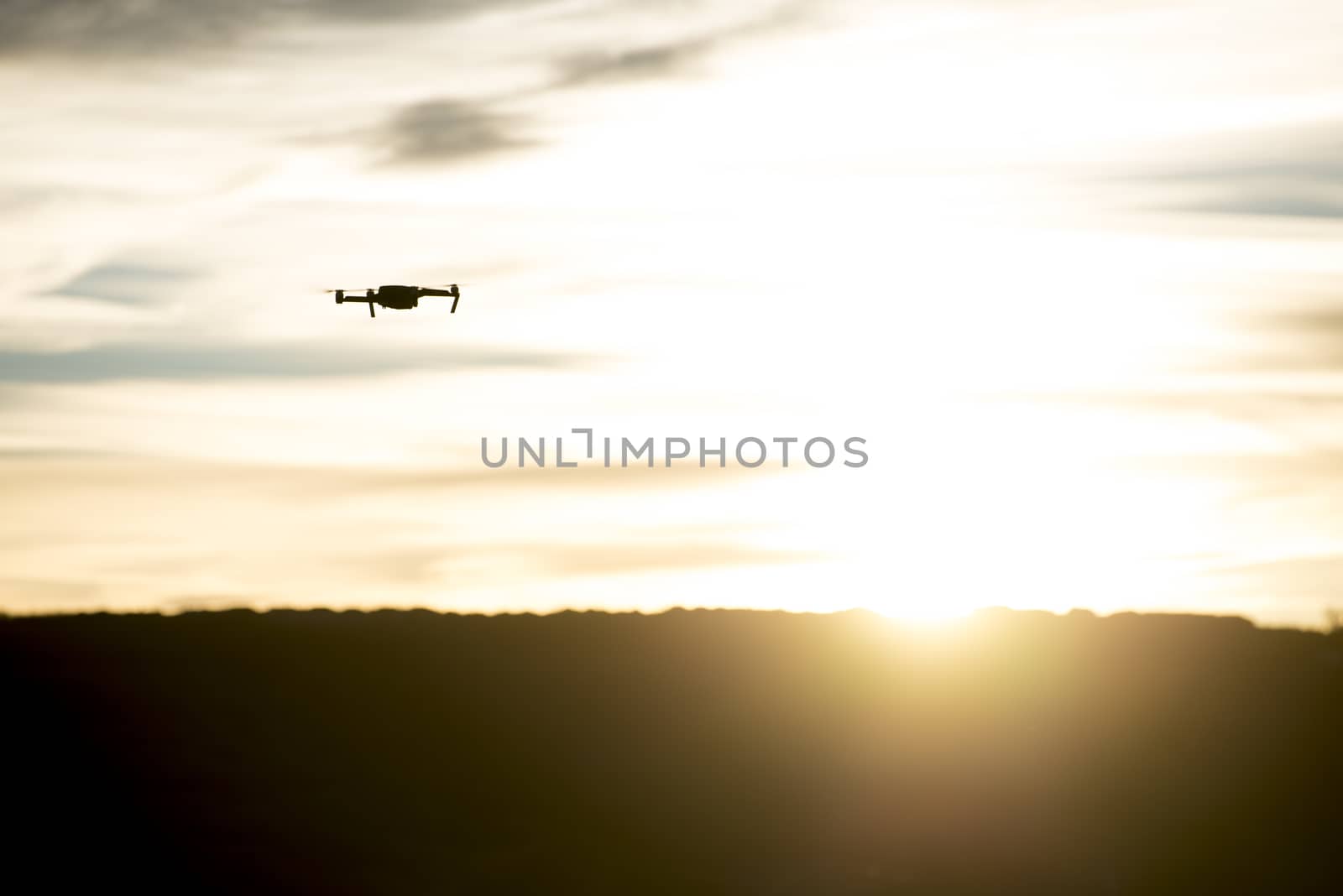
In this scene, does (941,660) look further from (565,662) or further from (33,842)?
(33,842)

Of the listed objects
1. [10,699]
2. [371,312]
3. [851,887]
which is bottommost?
[851,887]

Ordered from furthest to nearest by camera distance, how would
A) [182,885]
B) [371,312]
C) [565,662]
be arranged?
[371,312], [565,662], [182,885]

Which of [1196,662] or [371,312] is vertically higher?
[371,312]

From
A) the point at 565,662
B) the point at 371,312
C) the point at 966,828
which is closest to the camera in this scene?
the point at 966,828

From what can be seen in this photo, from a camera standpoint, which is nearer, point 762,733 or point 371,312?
point 762,733

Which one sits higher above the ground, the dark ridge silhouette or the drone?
the drone

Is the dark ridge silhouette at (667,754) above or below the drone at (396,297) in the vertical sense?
below

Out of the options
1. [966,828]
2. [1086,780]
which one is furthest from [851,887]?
[1086,780]

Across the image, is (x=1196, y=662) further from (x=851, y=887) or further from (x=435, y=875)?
(x=435, y=875)
